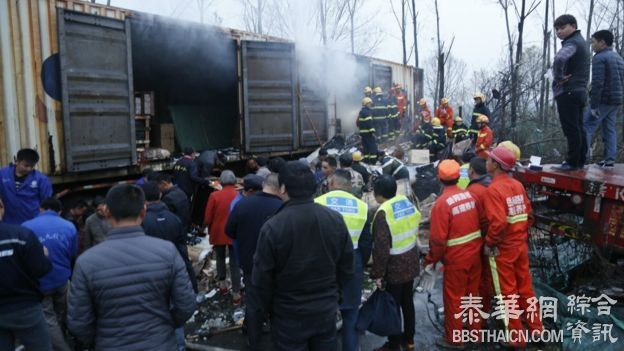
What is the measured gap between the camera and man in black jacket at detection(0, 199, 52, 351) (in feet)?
8.57

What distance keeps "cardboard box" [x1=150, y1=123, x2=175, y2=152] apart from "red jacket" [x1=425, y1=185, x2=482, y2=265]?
275 inches

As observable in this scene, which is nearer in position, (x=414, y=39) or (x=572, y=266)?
(x=572, y=266)

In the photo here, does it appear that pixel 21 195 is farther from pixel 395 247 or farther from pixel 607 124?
pixel 607 124

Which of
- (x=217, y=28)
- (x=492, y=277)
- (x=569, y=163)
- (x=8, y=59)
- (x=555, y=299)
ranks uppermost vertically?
(x=217, y=28)

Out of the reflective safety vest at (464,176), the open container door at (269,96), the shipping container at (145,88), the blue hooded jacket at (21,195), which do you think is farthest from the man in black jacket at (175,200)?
the reflective safety vest at (464,176)

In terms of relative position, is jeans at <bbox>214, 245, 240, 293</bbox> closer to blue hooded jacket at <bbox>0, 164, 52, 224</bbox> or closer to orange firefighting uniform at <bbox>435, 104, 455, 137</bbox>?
blue hooded jacket at <bbox>0, 164, 52, 224</bbox>

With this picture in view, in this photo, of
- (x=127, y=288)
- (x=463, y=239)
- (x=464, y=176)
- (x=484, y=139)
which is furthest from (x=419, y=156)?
(x=127, y=288)

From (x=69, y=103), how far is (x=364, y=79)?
8322 mm

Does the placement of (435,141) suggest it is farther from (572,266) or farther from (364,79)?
(572,266)

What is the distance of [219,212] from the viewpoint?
5.23m

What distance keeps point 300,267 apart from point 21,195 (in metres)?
3.78

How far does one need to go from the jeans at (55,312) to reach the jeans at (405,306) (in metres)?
2.77

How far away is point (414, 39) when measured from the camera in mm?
23406

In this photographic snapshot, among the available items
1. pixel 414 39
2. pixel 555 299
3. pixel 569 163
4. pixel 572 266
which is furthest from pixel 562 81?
pixel 414 39
